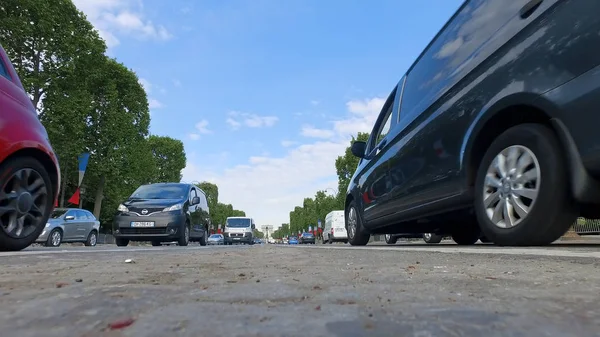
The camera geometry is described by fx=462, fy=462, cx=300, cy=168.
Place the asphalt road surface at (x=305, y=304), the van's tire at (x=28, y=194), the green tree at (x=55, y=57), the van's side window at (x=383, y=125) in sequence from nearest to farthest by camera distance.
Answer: the asphalt road surface at (x=305, y=304) → the van's tire at (x=28, y=194) → the van's side window at (x=383, y=125) → the green tree at (x=55, y=57)

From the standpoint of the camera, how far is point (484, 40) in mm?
4211

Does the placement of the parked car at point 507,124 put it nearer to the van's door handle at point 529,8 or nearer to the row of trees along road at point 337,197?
the van's door handle at point 529,8

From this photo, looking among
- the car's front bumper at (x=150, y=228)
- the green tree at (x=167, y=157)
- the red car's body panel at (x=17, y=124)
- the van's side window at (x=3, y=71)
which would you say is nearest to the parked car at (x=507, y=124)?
the red car's body panel at (x=17, y=124)

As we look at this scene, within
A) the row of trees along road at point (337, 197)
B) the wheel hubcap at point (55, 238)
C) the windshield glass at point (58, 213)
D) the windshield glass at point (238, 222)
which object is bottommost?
the wheel hubcap at point (55, 238)

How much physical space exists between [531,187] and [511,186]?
18 centimetres

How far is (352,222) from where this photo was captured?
27.7 feet

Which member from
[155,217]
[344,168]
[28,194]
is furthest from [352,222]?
[344,168]

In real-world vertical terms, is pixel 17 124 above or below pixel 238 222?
below

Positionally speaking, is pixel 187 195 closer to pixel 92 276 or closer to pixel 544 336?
pixel 92 276

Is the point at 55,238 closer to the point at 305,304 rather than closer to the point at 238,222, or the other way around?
the point at 305,304

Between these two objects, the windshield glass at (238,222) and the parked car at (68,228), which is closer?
the parked car at (68,228)

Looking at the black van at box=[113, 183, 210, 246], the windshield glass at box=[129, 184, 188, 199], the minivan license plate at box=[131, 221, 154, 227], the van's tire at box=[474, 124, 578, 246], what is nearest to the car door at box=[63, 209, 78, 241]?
the black van at box=[113, 183, 210, 246]

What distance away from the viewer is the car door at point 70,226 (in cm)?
1522

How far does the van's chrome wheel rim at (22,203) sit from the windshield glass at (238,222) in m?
26.9
